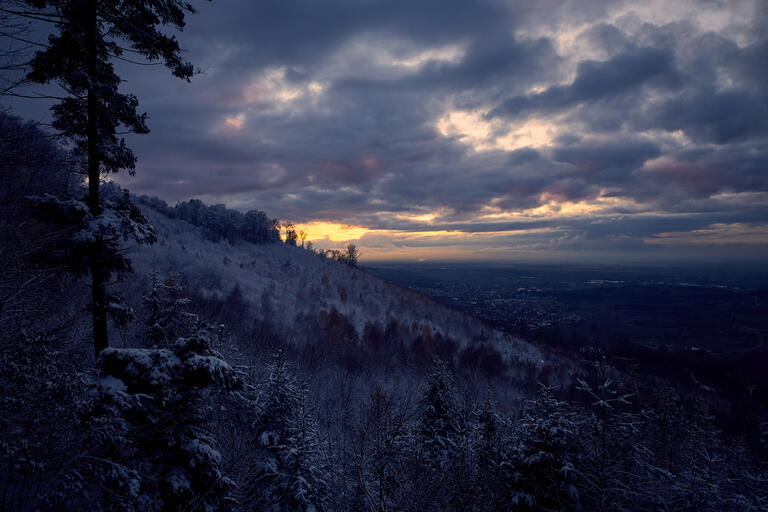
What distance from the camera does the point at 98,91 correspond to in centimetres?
600

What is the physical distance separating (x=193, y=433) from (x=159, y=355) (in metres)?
2.34

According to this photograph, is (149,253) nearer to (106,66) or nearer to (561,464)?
(106,66)

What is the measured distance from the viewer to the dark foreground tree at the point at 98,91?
18.5 feet

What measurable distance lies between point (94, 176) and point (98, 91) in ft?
5.07

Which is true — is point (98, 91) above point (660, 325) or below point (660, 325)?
above

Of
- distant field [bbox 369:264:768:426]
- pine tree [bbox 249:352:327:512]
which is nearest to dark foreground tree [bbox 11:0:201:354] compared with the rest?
pine tree [bbox 249:352:327:512]

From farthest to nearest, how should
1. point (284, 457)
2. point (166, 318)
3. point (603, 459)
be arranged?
point (166, 318) → point (284, 457) → point (603, 459)

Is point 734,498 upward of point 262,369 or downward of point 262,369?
upward

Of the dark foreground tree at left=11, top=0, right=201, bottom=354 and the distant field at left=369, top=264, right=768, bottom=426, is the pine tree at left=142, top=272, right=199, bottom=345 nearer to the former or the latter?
the dark foreground tree at left=11, top=0, right=201, bottom=354

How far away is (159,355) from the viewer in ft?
19.9

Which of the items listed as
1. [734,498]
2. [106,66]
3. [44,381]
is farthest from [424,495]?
[106,66]

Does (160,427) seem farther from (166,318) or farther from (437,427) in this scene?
(437,427)

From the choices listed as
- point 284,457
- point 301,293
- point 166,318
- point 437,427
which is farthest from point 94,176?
point 301,293

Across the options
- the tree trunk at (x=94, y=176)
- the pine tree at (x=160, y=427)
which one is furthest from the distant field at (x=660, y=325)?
the tree trunk at (x=94, y=176)
